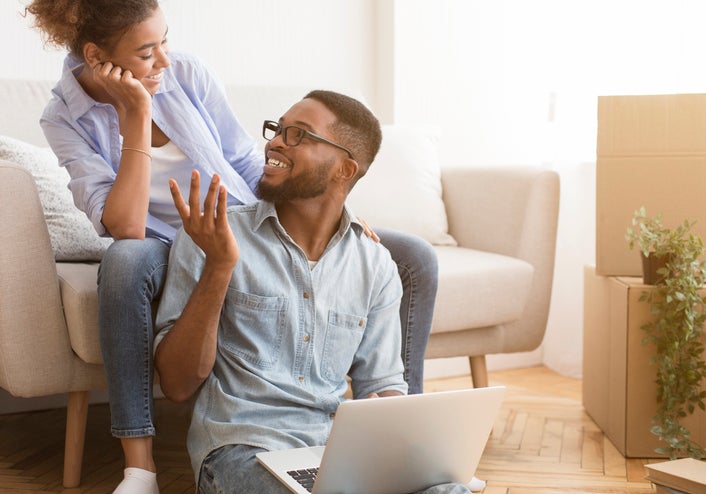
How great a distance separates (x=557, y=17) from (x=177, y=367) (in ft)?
6.95

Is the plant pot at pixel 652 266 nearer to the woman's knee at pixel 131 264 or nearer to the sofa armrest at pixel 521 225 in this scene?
the sofa armrest at pixel 521 225

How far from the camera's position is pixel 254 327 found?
1.45m

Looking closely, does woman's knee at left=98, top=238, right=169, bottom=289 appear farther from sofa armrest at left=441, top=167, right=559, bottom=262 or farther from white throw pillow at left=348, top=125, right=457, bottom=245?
sofa armrest at left=441, top=167, right=559, bottom=262

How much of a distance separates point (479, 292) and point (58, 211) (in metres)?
0.97

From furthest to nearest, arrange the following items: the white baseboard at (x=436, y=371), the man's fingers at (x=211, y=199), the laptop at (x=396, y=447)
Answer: the white baseboard at (x=436, y=371) → the man's fingers at (x=211, y=199) → the laptop at (x=396, y=447)

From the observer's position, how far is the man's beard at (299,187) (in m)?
1.48

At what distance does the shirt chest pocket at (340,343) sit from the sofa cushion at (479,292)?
0.62 meters

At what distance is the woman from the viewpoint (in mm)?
1544

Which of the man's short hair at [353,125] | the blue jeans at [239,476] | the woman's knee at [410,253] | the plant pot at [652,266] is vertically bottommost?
the blue jeans at [239,476]

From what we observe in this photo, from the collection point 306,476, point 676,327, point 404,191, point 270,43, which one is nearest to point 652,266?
point 676,327

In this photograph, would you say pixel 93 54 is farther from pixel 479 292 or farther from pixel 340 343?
pixel 479 292

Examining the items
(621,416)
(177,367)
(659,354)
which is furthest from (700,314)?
(177,367)

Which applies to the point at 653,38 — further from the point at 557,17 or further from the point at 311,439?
the point at 311,439

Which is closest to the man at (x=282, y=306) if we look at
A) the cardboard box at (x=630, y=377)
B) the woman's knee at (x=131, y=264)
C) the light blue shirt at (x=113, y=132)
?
the woman's knee at (x=131, y=264)
